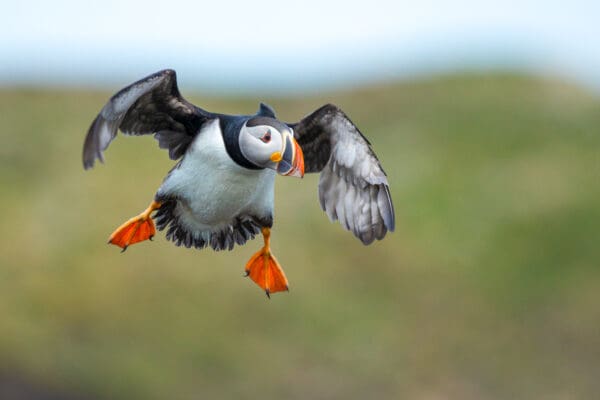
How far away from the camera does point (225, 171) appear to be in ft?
27.5

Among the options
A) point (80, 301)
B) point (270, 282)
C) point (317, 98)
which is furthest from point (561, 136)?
point (270, 282)

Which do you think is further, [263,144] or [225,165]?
[225,165]

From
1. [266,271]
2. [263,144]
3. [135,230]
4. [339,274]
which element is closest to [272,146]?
[263,144]

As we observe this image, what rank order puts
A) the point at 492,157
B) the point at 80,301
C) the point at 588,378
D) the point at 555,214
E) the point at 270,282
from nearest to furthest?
the point at 270,282 → the point at 80,301 → the point at 588,378 → the point at 555,214 → the point at 492,157

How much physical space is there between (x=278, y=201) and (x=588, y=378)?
8.89m

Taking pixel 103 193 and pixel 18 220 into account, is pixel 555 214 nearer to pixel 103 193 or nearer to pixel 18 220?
pixel 103 193

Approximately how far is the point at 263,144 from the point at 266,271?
1.93m

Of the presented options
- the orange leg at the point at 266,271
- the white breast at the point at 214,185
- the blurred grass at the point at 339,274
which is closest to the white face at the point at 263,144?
the white breast at the point at 214,185

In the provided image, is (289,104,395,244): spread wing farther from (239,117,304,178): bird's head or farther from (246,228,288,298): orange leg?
(239,117,304,178): bird's head

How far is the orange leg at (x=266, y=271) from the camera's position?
9.16 metres

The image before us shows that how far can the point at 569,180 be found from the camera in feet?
104

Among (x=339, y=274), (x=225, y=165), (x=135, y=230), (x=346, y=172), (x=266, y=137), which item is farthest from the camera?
(x=339, y=274)

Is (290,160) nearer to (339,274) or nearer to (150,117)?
(150,117)

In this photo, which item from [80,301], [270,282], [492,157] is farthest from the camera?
[492,157]
